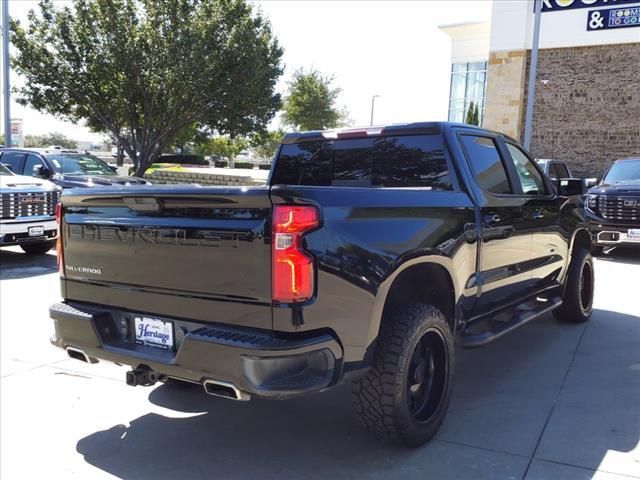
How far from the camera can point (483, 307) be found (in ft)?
14.1

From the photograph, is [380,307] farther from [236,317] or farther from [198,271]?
[198,271]

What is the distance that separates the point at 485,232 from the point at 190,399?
2.39m

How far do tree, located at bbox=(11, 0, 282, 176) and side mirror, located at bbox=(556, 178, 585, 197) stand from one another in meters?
16.2

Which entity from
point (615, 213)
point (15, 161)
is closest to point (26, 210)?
point (15, 161)

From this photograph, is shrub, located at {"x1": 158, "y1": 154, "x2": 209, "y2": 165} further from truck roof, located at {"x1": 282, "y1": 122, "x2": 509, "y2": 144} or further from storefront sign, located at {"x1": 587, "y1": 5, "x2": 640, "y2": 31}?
truck roof, located at {"x1": 282, "y1": 122, "x2": 509, "y2": 144}

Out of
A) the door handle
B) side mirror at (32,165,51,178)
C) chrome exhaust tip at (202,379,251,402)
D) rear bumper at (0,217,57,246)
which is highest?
the door handle

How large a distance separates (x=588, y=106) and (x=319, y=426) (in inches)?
1013

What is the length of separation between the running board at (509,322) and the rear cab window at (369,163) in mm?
1025

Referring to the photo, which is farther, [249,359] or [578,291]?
[578,291]

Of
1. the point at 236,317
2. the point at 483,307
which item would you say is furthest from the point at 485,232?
the point at 236,317

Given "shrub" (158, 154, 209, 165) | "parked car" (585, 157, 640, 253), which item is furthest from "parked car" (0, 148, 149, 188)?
"shrub" (158, 154, 209, 165)

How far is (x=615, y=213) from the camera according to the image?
1047 cm

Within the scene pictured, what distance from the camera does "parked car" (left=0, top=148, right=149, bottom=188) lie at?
38.3 feet

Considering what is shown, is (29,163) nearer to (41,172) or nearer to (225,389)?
(41,172)
